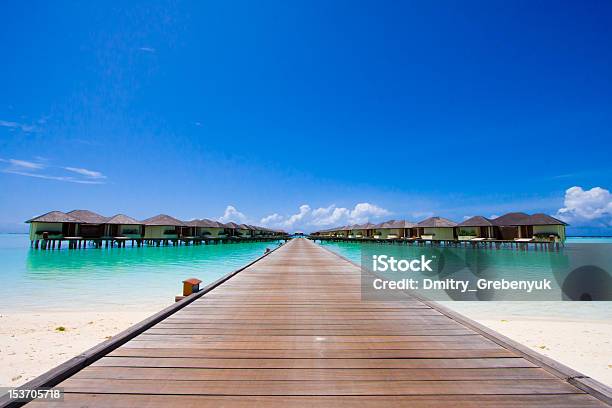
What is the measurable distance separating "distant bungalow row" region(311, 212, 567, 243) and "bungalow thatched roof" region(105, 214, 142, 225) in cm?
3299

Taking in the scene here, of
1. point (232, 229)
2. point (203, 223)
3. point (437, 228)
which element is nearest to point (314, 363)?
point (437, 228)

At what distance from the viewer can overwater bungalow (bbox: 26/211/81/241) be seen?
29328 mm

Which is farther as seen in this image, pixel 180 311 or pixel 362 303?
pixel 362 303

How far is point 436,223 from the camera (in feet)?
129

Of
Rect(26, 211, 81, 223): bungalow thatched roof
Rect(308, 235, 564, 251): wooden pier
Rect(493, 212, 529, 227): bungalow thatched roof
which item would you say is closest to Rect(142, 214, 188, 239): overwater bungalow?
Rect(26, 211, 81, 223): bungalow thatched roof

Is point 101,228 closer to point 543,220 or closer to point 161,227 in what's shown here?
point 161,227

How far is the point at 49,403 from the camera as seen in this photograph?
207cm

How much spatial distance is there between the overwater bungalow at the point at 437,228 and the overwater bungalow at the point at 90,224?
36229 millimetres

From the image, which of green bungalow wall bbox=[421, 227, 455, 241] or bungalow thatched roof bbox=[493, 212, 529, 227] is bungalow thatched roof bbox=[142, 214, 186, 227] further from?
bungalow thatched roof bbox=[493, 212, 529, 227]

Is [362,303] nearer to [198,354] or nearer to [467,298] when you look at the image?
[198,354]

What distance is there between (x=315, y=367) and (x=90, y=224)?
37.1 m

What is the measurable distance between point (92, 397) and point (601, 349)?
7.64 metres

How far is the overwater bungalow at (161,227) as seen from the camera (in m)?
38.1

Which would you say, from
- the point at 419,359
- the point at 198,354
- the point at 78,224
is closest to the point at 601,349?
the point at 419,359
